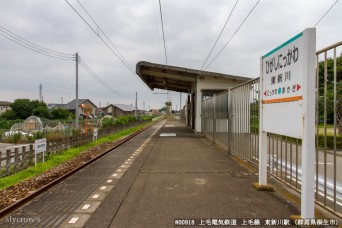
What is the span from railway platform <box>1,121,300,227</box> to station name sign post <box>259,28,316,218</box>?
39.0 inches

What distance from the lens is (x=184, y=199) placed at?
5.26 meters

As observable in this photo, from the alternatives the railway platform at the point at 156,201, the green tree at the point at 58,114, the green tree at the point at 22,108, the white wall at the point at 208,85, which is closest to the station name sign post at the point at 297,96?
the railway platform at the point at 156,201

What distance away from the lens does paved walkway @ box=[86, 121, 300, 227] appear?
4.35 metres

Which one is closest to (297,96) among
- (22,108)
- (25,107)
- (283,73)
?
(283,73)

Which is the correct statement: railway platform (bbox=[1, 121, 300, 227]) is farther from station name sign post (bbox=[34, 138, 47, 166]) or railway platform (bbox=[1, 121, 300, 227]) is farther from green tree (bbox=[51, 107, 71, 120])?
green tree (bbox=[51, 107, 71, 120])

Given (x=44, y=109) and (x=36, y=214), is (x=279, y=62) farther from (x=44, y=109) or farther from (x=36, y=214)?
(x=44, y=109)

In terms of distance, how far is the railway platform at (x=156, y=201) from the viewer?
428cm

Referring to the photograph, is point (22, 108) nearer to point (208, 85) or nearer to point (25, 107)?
point (25, 107)

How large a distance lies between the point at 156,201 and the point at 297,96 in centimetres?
293

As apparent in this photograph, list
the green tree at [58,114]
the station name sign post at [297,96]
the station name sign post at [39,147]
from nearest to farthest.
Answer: the station name sign post at [297,96]
the station name sign post at [39,147]
the green tree at [58,114]

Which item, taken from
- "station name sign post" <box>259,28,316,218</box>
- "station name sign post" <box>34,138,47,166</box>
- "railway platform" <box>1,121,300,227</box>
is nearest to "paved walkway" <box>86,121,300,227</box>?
"railway platform" <box>1,121,300,227</box>

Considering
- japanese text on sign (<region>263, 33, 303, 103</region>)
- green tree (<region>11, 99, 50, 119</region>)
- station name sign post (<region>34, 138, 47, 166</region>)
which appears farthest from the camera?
green tree (<region>11, 99, 50, 119</region>)

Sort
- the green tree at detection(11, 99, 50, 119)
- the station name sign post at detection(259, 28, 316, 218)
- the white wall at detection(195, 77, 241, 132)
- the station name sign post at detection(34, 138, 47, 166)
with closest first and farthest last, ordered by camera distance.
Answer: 1. the station name sign post at detection(259, 28, 316, 218)
2. the station name sign post at detection(34, 138, 47, 166)
3. the white wall at detection(195, 77, 241, 132)
4. the green tree at detection(11, 99, 50, 119)
